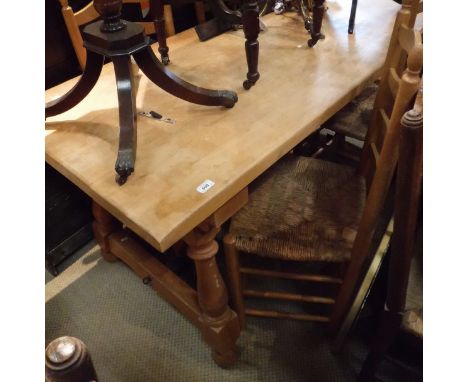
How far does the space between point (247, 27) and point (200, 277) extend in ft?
2.30

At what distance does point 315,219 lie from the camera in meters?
1.09

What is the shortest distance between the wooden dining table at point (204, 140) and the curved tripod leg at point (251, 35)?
45 mm

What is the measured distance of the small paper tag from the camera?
2.85 feet

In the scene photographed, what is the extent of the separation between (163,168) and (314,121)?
1.42 ft

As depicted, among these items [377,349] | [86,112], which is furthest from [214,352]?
[86,112]

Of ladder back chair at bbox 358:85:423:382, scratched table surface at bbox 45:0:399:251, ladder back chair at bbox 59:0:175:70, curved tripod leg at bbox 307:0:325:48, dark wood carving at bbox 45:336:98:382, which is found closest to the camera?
dark wood carving at bbox 45:336:98:382

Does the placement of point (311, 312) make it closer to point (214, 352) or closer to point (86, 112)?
point (214, 352)

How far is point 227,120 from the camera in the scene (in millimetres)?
1076

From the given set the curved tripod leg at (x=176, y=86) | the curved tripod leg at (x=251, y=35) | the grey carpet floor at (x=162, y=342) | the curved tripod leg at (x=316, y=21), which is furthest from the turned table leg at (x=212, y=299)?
the curved tripod leg at (x=316, y=21)

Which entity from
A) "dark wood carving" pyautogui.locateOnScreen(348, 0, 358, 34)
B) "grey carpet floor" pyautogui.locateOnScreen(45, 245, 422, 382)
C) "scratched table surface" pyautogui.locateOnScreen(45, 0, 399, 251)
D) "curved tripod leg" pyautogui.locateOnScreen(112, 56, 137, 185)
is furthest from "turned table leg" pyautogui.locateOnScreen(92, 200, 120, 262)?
"dark wood carving" pyautogui.locateOnScreen(348, 0, 358, 34)

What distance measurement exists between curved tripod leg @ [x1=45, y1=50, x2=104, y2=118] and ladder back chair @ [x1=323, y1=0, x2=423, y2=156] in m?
0.78

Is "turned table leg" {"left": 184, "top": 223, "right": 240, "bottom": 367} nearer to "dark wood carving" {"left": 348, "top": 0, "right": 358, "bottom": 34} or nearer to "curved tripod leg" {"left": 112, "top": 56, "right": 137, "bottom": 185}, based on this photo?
"curved tripod leg" {"left": 112, "top": 56, "right": 137, "bottom": 185}

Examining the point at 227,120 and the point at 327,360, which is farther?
the point at 327,360

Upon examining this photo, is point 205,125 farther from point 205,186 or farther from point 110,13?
point 110,13
